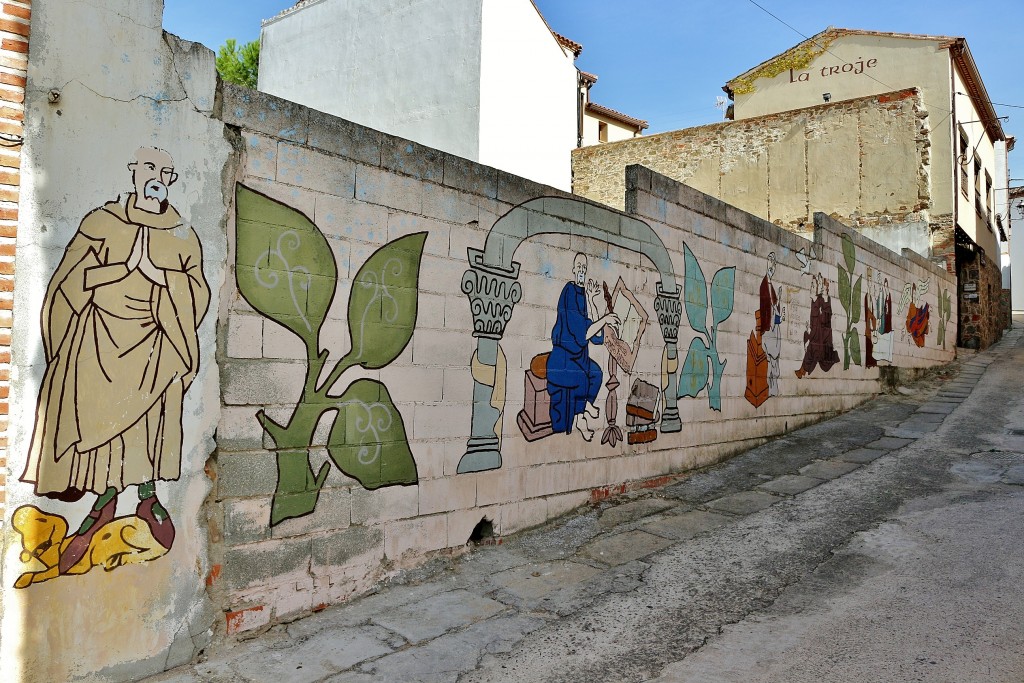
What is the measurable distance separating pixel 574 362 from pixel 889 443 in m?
4.27

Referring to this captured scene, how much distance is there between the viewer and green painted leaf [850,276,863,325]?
392 inches

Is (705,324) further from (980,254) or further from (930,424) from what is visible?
(980,254)

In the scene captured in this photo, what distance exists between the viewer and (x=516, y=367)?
16.2 feet

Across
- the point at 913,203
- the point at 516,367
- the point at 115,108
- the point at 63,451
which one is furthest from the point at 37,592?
the point at 913,203

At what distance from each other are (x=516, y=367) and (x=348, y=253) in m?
1.58

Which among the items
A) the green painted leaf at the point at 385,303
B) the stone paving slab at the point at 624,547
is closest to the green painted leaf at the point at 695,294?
the stone paving slab at the point at 624,547

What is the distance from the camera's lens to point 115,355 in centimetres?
305

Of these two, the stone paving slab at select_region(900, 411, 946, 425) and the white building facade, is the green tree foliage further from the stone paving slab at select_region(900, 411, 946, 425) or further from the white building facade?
the stone paving slab at select_region(900, 411, 946, 425)

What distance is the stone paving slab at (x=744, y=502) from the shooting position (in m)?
5.45

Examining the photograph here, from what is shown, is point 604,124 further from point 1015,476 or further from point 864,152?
point 1015,476

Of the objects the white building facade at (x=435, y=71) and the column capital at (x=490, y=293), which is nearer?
the column capital at (x=490, y=293)

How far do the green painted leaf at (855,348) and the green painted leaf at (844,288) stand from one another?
411mm

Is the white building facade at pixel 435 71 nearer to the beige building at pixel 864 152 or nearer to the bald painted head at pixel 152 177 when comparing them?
the beige building at pixel 864 152

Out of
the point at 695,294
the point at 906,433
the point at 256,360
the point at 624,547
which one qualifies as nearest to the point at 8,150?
the point at 256,360
